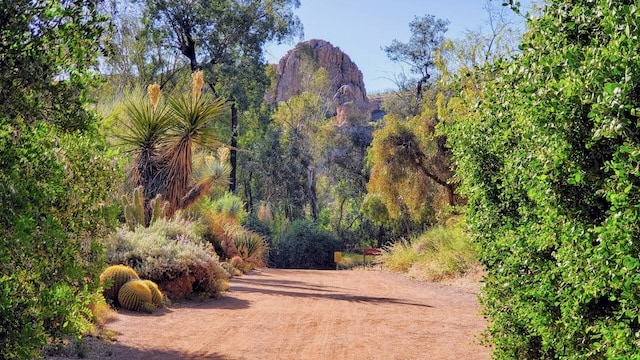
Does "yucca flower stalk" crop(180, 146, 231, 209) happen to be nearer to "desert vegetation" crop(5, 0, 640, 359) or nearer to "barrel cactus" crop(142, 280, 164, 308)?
"desert vegetation" crop(5, 0, 640, 359)

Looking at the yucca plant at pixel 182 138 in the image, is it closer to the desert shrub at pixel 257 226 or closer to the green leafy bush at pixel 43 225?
the desert shrub at pixel 257 226

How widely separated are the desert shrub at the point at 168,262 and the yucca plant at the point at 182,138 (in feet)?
16.1

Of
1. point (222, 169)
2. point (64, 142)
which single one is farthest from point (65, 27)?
point (222, 169)

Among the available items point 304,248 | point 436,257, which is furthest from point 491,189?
point 304,248

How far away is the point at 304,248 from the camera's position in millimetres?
35062

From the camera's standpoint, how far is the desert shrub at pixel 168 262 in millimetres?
13352

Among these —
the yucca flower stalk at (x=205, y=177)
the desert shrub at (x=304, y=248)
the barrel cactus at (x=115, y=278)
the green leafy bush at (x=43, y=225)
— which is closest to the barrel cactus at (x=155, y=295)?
the barrel cactus at (x=115, y=278)

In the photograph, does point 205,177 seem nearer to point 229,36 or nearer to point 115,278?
point 115,278

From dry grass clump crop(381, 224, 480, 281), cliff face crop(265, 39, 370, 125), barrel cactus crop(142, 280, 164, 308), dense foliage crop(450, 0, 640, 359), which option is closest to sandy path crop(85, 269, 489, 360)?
barrel cactus crop(142, 280, 164, 308)

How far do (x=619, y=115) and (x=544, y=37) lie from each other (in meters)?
1.60

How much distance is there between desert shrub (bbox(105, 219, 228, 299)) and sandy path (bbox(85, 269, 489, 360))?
1.62ft

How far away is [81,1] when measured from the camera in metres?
5.16

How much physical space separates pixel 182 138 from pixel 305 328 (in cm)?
1066

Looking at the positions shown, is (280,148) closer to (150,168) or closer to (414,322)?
(150,168)
